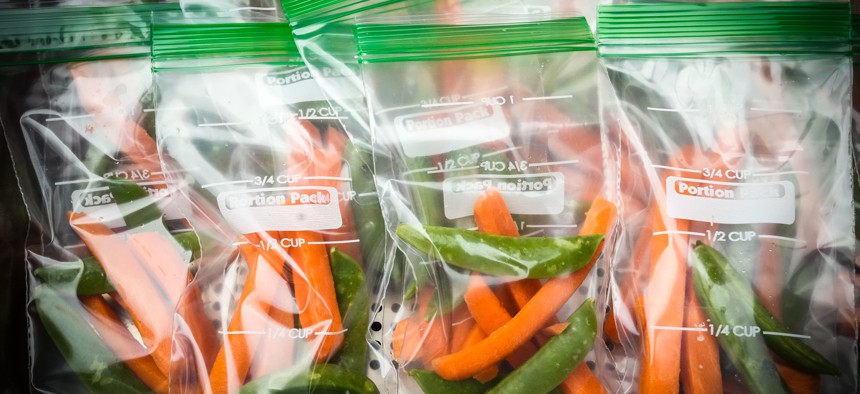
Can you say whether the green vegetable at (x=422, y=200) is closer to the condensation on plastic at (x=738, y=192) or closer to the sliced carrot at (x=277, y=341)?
the sliced carrot at (x=277, y=341)

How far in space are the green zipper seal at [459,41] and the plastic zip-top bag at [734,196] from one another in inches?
2.9

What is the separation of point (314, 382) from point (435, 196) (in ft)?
1.06

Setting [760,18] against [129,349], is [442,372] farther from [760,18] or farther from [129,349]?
[760,18]

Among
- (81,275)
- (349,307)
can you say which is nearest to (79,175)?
(81,275)

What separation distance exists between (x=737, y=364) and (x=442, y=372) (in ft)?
1.30

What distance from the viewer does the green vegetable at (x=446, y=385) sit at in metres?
0.91

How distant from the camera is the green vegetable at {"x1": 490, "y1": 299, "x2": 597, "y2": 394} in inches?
34.5

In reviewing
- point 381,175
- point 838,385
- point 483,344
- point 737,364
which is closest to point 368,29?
point 381,175

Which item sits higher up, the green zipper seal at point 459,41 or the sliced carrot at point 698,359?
the green zipper seal at point 459,41

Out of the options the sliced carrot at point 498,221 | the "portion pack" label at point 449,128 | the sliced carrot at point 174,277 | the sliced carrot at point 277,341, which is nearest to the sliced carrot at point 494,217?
the sliced carrot at point 498,221

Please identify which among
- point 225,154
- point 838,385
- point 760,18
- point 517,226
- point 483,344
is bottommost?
point 838,385

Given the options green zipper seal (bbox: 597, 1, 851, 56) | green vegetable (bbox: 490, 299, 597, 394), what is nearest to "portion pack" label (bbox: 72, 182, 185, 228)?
green vegetable (bbox: 490, 299, 597, 394)

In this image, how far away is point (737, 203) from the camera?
94 cm

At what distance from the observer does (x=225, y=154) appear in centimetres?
107
